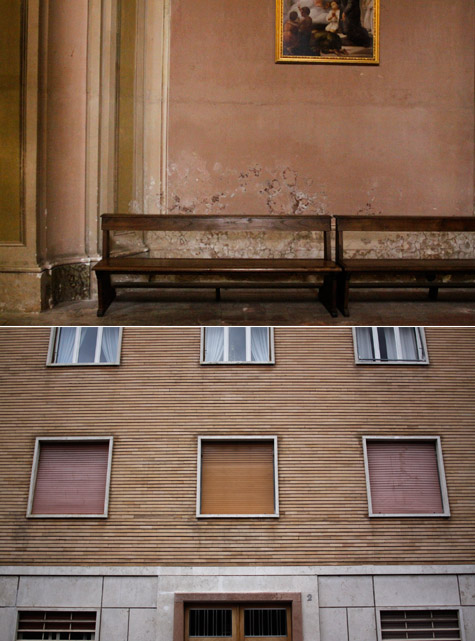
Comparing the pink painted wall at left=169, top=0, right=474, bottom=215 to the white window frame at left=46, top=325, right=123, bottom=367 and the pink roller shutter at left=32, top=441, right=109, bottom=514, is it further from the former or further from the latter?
the pink roller shutter at left=32, top=441, right=109, bottom=514

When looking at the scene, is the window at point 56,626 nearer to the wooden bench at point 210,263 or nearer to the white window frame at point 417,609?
the white window frame at point 417,609

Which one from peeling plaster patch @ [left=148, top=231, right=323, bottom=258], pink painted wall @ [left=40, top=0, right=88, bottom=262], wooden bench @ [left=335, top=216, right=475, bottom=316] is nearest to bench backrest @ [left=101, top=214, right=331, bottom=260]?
wooden bench @ [left=335, top=216, right=475, bottom=316]

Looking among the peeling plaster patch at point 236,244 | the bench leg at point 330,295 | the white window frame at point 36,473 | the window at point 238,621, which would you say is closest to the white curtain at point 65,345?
the white window frame at point 36,473

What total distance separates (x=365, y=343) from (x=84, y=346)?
1135 mm

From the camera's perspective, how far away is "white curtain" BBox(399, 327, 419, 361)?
2.60m

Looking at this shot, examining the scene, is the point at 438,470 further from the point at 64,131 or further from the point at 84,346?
the point at 64,131

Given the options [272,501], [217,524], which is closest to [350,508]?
[272,501]

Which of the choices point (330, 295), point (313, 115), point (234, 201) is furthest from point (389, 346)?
point (313, 115)

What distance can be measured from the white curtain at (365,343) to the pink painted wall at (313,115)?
8.99ft

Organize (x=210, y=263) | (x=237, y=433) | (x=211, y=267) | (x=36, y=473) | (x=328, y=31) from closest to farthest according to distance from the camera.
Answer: (x=36, y=473) → (x=237, y=433) → (x=211, y=267) → (x=210, y=263) → (x=328, y=31)

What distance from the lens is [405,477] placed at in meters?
2.58

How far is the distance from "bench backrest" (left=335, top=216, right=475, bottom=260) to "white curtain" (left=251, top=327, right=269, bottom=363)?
1.59 m

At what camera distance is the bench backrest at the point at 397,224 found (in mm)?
4086

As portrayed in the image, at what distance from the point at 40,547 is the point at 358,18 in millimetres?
4521
